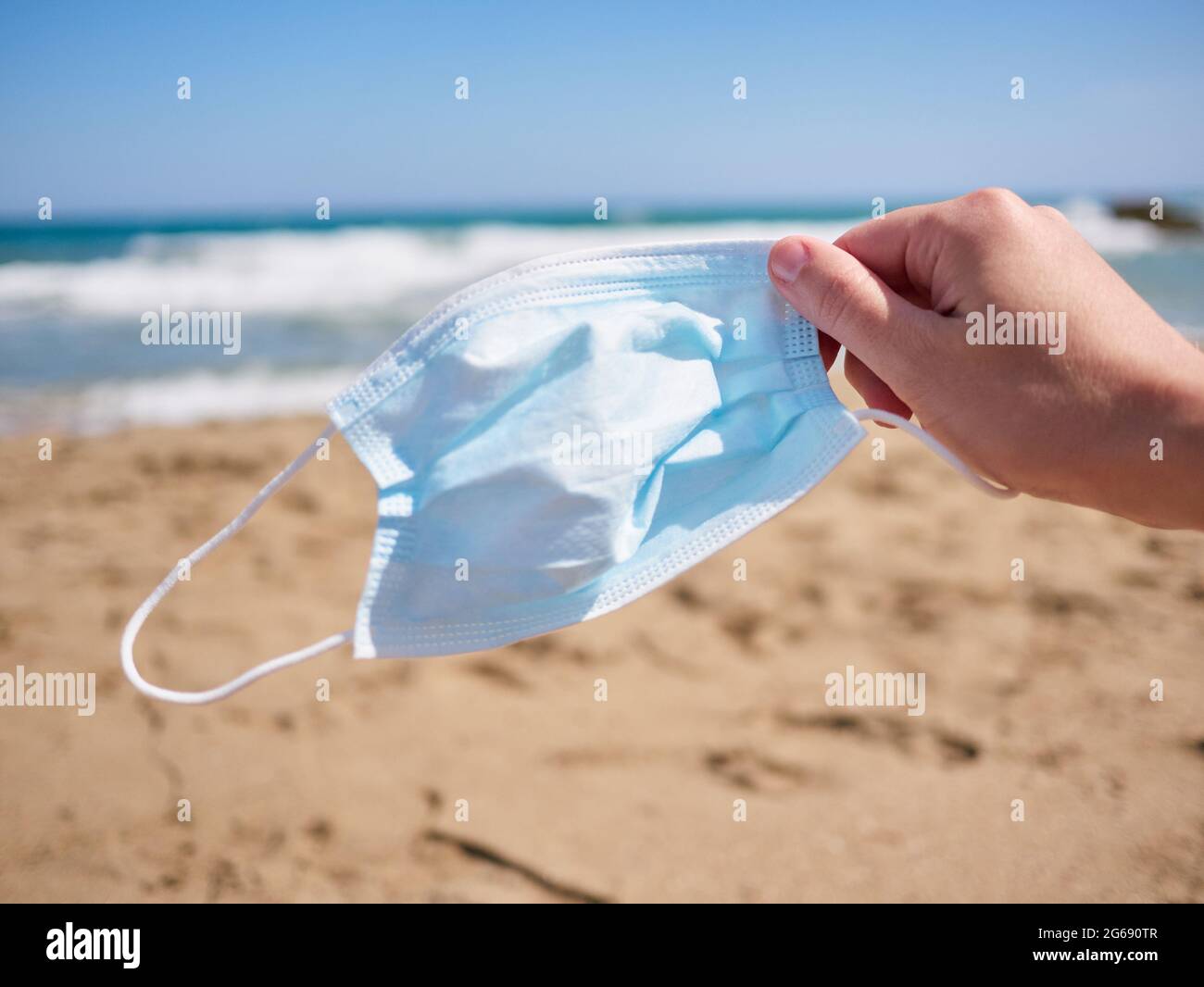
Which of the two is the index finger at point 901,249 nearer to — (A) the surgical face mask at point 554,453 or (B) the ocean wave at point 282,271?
(A) the surgical face mask at point 554,453

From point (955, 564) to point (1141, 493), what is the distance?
214 centimetres

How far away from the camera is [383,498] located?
61.2 inches

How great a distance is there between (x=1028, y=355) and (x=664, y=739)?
5.18ft

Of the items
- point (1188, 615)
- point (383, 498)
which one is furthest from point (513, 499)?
point (1188, 615)

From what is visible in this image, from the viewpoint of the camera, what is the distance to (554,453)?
154cm

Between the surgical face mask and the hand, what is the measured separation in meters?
0.09

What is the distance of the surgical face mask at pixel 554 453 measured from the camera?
1528 mm

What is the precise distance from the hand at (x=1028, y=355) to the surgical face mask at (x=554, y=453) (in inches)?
3.4

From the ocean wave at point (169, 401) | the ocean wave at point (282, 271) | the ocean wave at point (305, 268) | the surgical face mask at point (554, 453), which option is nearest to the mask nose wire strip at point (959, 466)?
the surgical face mask at point (554, 453)

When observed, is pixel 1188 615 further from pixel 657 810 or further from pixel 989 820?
pixel 657 810

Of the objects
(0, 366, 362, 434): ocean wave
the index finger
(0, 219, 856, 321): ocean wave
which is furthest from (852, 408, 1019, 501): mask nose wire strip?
(0, 219, 856, 321): ocean wave

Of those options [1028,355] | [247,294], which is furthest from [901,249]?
[247,294]

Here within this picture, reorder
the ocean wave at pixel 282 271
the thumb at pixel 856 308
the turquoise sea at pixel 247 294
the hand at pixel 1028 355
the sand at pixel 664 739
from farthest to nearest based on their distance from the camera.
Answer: the ocean wave at pixel 282 271 → the turquoise sea at pixel 247 294 → the sand at pixel 664 739 → the thumb at pixel 856 308 → the hand at pixel 1028 355

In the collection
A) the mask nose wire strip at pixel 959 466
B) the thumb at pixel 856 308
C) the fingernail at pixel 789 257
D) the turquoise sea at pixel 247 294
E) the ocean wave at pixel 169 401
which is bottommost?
the mask nose wire strip at pixel 959 466
